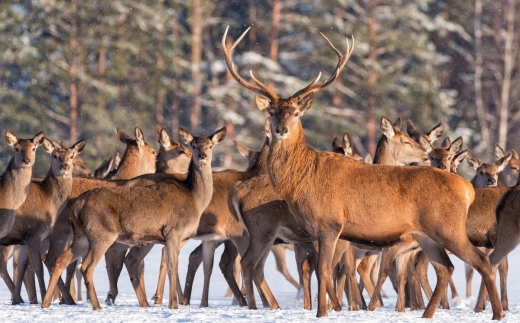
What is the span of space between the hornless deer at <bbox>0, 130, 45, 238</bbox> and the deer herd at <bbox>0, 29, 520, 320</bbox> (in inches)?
0.6

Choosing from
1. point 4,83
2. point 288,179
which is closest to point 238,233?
point 288,179

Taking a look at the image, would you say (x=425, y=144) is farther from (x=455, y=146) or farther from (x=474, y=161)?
(x=474, y=161)

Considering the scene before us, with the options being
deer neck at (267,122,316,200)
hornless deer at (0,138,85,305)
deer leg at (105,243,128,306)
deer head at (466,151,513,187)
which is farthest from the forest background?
deer neck at (267,122,316,200)

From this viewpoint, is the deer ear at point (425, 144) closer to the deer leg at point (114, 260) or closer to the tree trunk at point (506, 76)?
the deer leg at point (114, 260)

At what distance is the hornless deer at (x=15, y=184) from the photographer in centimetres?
1138

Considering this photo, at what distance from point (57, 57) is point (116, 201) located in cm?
2335

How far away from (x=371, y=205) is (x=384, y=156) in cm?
362

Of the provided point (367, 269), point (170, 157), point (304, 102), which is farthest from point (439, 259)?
point (170, 157)

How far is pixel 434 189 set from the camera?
31.7 feet

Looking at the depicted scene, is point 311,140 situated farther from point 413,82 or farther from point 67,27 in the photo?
point 67,27

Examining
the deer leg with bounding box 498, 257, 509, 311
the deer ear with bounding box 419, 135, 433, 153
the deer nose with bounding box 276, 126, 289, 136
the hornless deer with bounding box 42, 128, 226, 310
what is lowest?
the deer leg with bounding box 498, 257, 509, 311

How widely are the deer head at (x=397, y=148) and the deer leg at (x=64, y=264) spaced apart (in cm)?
389

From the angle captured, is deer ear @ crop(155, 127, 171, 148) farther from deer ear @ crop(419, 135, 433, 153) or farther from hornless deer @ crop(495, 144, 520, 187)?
hornless deer @ crop(495, 144, 520, 187)

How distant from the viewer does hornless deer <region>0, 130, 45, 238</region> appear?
11.4m
